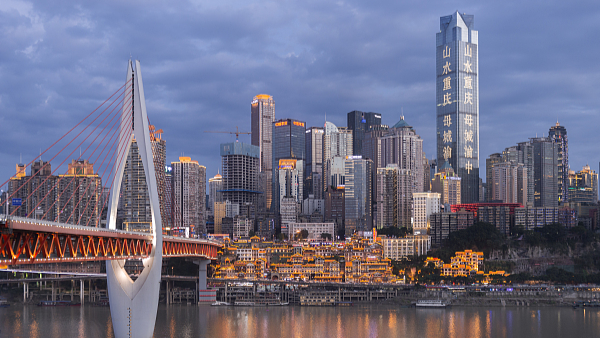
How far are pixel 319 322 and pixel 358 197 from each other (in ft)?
236

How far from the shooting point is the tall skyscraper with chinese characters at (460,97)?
16750 centimetres

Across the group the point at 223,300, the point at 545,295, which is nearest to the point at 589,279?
the point at 545,295

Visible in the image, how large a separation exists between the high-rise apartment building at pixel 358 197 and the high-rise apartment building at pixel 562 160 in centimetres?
4406

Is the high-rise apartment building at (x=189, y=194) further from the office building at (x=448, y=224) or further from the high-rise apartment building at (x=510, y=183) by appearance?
the high-rise apartment building at (x=510, y=183)

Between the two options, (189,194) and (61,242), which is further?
(189,194)

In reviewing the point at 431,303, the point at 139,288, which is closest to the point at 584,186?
the point at 431,303

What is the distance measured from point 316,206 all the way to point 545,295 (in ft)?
248

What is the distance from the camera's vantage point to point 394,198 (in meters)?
121

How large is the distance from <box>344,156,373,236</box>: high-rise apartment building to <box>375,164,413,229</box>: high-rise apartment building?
96.4 inches

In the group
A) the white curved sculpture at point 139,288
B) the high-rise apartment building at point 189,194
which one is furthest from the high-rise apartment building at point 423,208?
the white curved sculpture at point 139,288

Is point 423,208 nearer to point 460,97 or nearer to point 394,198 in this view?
point 394,198

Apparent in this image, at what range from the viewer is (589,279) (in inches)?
2997

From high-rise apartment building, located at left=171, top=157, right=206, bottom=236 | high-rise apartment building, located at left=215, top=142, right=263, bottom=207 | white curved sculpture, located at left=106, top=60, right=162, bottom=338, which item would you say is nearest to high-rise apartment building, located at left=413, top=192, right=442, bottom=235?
high-rise apartment building, located at left=171, top=157, right=206, bottom=236

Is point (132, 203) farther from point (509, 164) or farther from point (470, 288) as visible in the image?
point (509, 164)
